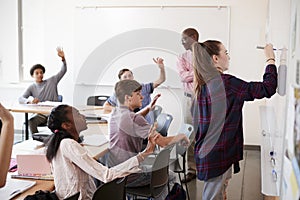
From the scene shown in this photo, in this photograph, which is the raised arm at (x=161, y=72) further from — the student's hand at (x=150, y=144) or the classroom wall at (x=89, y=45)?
the student's hand at (x=150, y=144)

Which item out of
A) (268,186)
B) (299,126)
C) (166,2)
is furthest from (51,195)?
(166,2)

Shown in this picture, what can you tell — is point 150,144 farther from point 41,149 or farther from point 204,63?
point 41,149

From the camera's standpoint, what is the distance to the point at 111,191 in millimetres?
1910

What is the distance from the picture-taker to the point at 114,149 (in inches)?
107

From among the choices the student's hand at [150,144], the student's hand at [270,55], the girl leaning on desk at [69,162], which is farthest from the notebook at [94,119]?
the student's hand at [270,55]

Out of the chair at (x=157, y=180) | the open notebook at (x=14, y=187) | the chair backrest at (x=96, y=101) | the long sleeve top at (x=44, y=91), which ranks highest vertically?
the long sleeve top at (x=44, y=91)

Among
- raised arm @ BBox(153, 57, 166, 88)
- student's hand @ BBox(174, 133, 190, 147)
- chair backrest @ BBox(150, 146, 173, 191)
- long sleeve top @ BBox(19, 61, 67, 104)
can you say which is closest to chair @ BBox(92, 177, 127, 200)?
chair backrest @ BBox(150, 146, 173, 191)

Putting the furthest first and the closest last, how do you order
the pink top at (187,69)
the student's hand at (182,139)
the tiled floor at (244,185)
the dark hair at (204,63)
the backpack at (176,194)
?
the tiled floor at (244,185) < the pink top at (187,69) < the student's hand at (182,139) < the backpack at (176,194) < the dark hair at (204,63)

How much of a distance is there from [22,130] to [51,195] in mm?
4439

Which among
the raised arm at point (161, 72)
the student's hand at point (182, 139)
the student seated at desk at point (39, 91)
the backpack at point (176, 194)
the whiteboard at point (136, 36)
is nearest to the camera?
the backpack at point (176, 194)

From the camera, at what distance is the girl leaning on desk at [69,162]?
1982 mm

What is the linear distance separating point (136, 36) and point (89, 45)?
741 millimetres

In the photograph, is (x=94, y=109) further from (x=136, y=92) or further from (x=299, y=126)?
(x=299, y=126)

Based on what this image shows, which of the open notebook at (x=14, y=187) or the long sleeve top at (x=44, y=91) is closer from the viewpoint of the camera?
the open notebook at (x=14, y=187)
